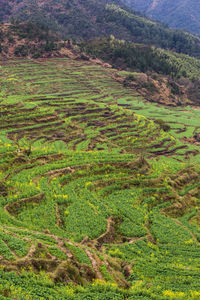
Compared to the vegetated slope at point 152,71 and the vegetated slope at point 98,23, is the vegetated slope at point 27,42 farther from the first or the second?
the vegetated slope at point 98,23

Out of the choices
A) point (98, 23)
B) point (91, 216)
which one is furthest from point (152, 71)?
point (91, 216)

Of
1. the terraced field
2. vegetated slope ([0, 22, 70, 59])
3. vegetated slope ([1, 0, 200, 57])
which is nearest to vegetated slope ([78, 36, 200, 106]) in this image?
vegetated slope ([0, 22, 70, 59])

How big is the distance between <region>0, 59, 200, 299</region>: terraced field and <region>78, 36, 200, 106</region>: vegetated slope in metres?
48.4

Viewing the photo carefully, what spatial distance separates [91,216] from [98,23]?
19423cm

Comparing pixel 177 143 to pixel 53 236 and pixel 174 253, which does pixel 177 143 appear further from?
pixel 53 236

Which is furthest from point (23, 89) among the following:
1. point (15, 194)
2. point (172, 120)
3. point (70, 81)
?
point (15, 194)

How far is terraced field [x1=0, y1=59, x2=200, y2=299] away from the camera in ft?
48.4

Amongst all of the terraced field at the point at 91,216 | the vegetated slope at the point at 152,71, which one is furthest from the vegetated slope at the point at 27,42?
the terraced field at the point at 91,216

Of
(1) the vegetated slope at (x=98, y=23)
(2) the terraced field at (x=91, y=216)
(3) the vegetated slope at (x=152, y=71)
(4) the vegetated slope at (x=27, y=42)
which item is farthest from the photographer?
(1) the vegetated slope at (x=98, y=23)

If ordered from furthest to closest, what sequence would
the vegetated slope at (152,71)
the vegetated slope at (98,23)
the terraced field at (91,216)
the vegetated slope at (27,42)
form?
the vegetated slope at (98,23) < the vegetated slope at (152,71) < the vegetated slope at (27,42) < the terraced field at (91,216)

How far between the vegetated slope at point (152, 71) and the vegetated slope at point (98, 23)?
51705 mm

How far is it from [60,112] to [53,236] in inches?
1711

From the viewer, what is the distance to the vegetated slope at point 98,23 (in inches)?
7101

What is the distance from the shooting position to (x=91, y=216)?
22891 mm
